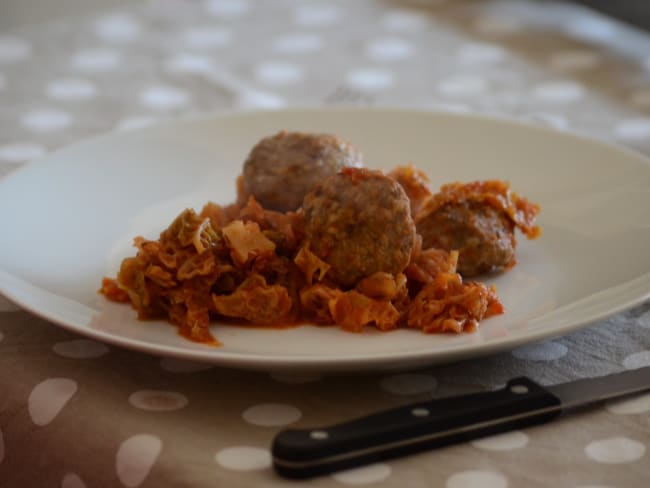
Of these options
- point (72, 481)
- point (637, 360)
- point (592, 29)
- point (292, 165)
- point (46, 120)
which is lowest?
point (72, 481)

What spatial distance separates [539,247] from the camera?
7.75ft

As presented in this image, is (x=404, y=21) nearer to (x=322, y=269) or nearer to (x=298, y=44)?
(x=298, y=44)

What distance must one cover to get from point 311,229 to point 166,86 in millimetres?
1968

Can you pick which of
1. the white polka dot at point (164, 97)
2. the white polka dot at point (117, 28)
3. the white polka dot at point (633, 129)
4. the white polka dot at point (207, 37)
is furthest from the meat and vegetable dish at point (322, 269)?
the white polka dot at point (117, 28)

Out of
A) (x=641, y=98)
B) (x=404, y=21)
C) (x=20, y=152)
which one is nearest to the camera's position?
(x=20, y=152)

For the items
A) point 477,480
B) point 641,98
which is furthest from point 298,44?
point 477,480

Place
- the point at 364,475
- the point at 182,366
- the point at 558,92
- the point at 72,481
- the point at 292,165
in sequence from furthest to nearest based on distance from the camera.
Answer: the point at 558,92 < the point at 292,165 < the point at 182,366 < the point at 72,481 < the point at 364,475

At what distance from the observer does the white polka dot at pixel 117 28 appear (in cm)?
431

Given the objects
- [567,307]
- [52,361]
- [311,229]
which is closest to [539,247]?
[567,307]

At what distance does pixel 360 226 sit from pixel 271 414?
0.41 meters

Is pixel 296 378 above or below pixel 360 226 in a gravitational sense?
below

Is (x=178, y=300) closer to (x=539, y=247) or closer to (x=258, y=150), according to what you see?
(x=258, y=150)

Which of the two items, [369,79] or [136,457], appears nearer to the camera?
[136,457]

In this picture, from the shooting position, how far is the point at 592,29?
14.1ft
